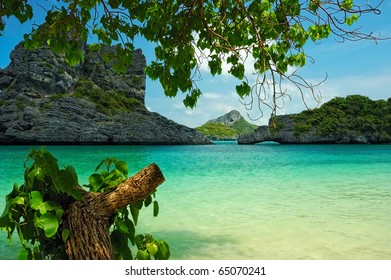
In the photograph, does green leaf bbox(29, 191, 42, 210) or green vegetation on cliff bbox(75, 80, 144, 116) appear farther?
green vegetation on cliff bbox(75, 80, 144, 116)

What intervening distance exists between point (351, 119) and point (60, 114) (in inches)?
2542

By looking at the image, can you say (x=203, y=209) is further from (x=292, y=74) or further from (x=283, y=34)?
(x=292, y=74)

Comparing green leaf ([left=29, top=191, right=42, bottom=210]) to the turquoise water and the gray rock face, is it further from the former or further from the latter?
the gray rock face

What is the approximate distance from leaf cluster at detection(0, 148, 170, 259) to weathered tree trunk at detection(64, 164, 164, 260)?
0.07m

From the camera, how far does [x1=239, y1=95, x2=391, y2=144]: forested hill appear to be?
86312 mm

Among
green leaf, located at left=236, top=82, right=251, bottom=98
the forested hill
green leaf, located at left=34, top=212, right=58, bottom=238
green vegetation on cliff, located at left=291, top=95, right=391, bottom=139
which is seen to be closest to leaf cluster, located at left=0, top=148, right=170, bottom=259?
green leaf, located at left=34, top=212, right=58, bottom=238

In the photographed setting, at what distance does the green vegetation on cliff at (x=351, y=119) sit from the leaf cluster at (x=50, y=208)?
85116 mm

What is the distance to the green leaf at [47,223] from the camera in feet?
6.92

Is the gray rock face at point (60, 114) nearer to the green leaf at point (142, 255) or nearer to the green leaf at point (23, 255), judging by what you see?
the green leaf at point (23, 255)

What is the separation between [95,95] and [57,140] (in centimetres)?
2005

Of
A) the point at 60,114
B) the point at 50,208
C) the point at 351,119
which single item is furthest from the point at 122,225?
the point at 351,119

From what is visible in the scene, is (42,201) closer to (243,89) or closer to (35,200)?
(35,200)

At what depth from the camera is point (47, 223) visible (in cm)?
212
